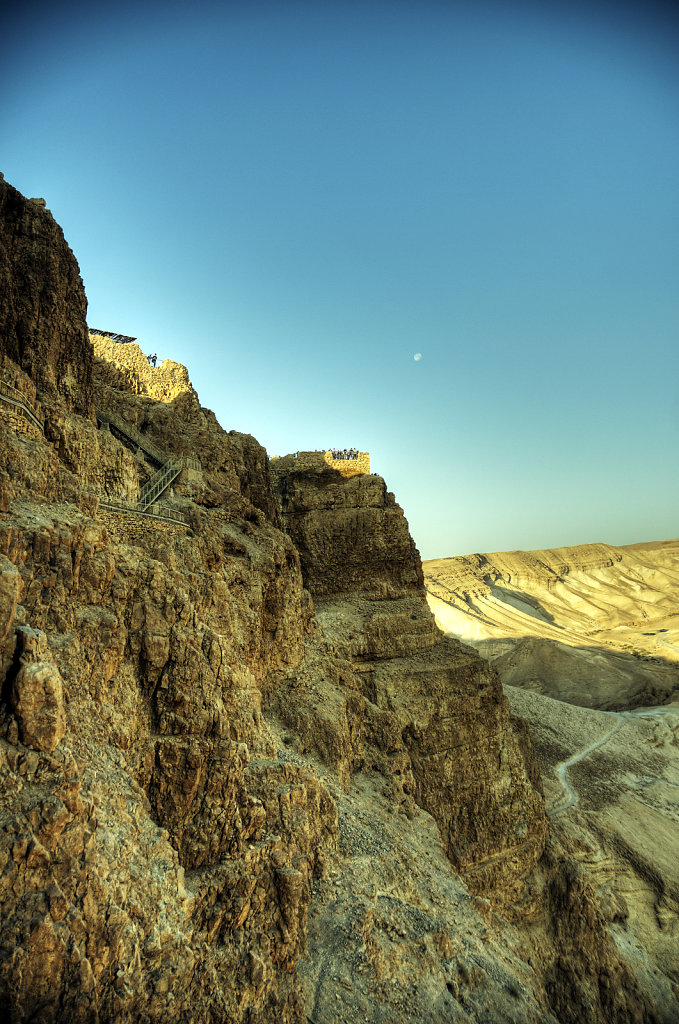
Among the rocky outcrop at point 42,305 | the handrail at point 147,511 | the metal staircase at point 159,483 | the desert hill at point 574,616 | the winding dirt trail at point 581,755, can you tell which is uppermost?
the rocky outcrop at point 42,305

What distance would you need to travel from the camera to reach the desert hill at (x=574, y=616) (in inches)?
2965

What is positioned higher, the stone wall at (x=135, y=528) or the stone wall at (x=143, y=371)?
the stone wall at (x=143, y=371)

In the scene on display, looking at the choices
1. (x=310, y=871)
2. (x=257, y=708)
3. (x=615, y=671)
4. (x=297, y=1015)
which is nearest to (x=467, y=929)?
(x=310, y=871)

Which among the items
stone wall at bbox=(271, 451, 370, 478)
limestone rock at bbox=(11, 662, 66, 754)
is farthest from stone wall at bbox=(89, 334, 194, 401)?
limestone rock at bbox=(11, 662, 66, 754)

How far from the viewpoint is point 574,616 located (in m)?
125

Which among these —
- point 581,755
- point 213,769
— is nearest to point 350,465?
point 213,769

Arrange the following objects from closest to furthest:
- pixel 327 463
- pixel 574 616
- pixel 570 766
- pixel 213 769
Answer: pixel 213 769
pixel 327 463
pixel 570 766
pixel 574 616

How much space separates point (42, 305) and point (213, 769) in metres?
14.5

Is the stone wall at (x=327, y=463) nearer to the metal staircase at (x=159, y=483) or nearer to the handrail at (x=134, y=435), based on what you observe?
the handrail at (x=134, y=435)

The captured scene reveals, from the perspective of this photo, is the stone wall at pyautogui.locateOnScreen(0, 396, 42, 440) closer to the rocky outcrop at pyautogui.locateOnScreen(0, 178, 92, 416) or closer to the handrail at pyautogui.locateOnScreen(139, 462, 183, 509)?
the rocky outcrop at pyautogui.locateOnScreen(0, 178, 92, 416)

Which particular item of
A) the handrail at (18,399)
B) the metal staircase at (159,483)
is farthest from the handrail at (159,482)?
the handrail at (18,399)

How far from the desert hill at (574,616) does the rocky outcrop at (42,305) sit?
67.7 metres

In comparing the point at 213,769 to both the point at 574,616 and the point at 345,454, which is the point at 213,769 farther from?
the point at 574,616

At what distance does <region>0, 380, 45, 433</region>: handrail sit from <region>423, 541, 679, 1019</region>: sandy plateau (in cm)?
3270
